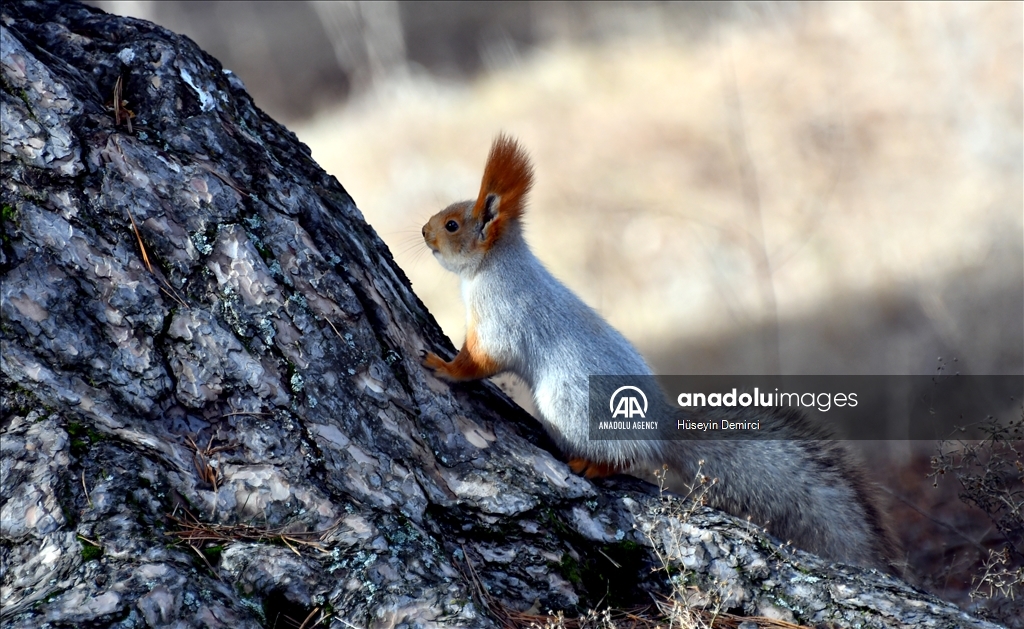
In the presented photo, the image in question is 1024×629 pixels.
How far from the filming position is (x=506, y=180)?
3229 mm

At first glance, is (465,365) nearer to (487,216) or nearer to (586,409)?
(586,409)

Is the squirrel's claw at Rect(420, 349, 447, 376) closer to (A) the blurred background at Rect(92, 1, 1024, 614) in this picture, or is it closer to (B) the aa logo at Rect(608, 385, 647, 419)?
(B) the aa logo at Rect(608, 385, 647, 419)

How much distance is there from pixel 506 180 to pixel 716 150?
22.7ft

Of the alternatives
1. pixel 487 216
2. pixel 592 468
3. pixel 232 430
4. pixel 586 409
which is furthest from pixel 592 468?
pixel 232 430

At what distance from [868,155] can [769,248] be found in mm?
1419

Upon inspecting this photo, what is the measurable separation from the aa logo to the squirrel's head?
746mm

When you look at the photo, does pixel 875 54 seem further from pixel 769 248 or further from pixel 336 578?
pixel 336 578

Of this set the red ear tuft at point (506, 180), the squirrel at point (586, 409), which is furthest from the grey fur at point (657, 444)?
the red ear tuft at point (506, 180)

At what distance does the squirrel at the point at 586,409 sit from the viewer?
2.98 metres

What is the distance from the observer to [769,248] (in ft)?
29.9

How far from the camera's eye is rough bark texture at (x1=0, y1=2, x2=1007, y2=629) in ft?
6.91

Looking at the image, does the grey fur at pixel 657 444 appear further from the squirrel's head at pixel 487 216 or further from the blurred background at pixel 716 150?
the blurred background at pixel 716 150

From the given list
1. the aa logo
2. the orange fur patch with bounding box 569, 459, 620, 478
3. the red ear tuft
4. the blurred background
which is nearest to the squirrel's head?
the red ear tuft

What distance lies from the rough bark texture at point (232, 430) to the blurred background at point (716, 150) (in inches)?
235
